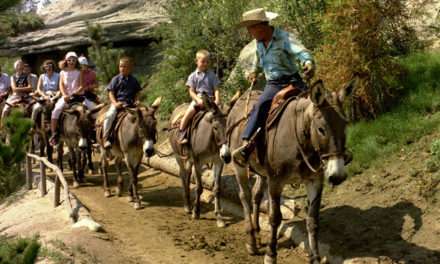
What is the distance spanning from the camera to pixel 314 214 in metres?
7.98

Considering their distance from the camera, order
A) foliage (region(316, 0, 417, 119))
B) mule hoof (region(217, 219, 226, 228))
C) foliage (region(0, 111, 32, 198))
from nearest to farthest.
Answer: foliage (region(0, 111, 32, 198)), mule hoof (region(217, 219, 226, 228)), foliage (region(316, 0, 417, 119))

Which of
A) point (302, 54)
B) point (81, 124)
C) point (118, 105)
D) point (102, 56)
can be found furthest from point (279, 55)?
point (102, 56)

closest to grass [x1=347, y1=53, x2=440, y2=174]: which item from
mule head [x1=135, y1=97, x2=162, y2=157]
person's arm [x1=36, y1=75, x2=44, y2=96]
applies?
mule head [x1=135, y1=97, x2=162, y2=157]

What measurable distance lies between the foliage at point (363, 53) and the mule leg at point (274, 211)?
13.5ft

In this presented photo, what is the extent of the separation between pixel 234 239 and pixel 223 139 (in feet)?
5.66

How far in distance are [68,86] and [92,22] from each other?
48.4ft

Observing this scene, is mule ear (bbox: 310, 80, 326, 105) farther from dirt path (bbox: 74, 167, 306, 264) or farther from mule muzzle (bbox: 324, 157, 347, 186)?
dirt path (bbox: 74, 167, 306, 264)

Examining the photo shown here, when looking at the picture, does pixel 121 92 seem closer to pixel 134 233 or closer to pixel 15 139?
pixel 134 233

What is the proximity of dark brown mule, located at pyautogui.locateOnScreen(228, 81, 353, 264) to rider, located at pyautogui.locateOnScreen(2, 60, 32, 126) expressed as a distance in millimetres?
10695

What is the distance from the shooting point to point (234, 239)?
10219 mm

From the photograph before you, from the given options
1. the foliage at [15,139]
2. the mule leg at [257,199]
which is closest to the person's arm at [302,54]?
the mule leg at [257,199]

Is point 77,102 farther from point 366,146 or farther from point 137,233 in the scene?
point 366,146

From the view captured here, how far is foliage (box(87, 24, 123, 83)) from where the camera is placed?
2514 centimetres

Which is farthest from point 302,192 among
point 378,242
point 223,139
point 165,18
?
point 165,18
